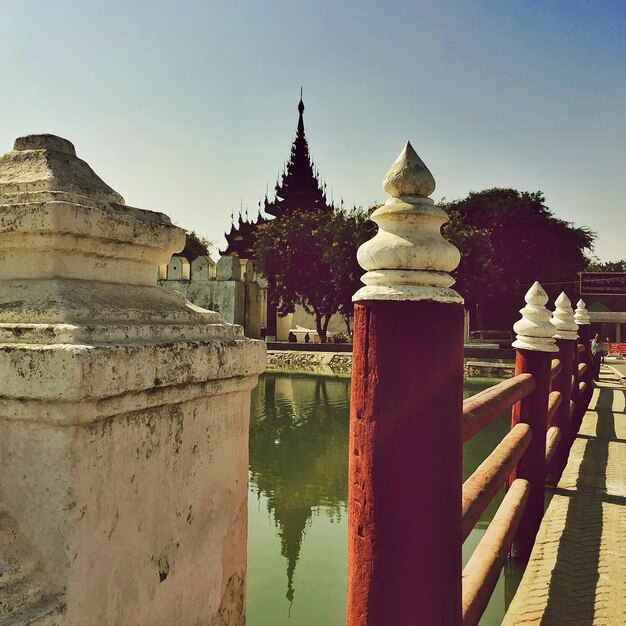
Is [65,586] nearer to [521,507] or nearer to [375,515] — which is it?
[375,515]

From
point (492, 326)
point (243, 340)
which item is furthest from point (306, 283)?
point (243, 340)

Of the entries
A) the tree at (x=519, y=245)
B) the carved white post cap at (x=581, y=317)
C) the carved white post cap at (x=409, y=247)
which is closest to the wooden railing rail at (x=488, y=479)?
the carved white post cap at (x=409, y=247)

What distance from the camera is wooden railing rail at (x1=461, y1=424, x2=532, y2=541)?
206 cm

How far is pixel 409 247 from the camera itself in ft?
4.76

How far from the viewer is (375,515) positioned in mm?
1460

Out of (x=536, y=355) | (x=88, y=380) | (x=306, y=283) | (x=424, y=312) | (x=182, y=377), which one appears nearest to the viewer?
(x=88, y=380)

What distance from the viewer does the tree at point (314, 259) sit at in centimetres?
2258

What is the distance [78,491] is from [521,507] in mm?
2789

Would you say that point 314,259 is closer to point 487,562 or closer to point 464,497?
point 487,562

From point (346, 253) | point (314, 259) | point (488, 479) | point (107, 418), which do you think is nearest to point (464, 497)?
point (488, 479)

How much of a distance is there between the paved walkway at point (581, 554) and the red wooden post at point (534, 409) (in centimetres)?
15

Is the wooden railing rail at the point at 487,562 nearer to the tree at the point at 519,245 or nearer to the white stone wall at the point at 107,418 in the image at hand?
the white stone wall at the point at 107,418

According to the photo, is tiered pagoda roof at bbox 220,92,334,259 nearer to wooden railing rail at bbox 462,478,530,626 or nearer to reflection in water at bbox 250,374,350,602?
reflection in water at bbox 250,374,350,602

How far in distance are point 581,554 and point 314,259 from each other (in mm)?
21702
